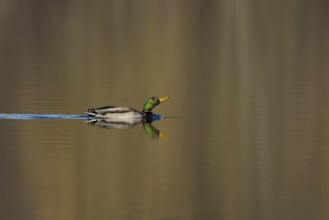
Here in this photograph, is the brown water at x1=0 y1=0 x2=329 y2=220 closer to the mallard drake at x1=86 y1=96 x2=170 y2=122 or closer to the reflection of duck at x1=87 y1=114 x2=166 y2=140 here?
the reflection of duck at x1=87 y1=114 x2=166 y2=140

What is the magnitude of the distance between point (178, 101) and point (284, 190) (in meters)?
7.73

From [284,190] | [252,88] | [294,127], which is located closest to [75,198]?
[284,190]

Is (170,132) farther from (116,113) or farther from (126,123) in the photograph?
(116,113)

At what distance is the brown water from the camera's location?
13992 millimetres

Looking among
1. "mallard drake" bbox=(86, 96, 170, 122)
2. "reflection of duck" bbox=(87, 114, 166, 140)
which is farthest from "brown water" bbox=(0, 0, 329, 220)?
"mallard drake" bbox=(86, 96, 170, 122)

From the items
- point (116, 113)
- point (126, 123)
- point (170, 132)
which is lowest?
point (170, 132)

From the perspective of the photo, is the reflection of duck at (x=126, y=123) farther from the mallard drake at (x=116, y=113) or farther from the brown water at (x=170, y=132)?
the brown water at (x=170, y=132)

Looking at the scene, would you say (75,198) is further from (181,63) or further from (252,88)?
(181,63)

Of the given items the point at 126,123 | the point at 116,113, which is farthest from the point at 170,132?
the point at 116,113

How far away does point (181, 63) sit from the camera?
3075 centimetres

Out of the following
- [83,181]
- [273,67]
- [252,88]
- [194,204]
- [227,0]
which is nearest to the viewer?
[194,204]

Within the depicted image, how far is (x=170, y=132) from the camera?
18.4 metres

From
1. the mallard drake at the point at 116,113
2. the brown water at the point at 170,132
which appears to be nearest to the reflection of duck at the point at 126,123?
the mallard drake at the point at 116,113

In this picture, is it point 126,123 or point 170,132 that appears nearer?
point 170,132
